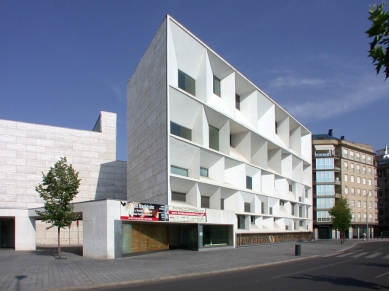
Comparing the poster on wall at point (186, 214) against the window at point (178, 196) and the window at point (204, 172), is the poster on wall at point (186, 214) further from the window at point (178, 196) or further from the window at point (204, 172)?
the window at point (204, 172)

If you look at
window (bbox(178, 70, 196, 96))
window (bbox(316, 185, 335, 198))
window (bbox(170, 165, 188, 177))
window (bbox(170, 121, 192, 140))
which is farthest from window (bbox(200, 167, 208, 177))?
window (bbox(316, 185, 335, 198))

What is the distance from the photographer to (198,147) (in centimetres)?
3180

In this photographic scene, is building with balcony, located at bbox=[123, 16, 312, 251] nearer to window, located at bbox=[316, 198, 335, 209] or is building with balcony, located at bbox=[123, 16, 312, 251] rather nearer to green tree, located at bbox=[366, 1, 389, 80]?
green tree, located at bbox=[366, 1, 389, 80]

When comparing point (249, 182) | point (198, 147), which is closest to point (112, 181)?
point (249, 182)

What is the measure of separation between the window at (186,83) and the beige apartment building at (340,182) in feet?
144

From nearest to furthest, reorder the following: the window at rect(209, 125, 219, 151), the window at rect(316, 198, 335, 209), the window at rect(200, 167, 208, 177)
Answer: the window at rect(200, 167, 208, 177)
the window at rect(209, 125, 219, 151)
the window at rect(316, 198, 335, 209)

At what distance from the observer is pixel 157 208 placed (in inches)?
1020

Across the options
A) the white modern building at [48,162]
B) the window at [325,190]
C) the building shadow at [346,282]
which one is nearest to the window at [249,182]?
the white modern building at [48,162]

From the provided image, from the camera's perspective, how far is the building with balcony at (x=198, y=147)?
30000mm

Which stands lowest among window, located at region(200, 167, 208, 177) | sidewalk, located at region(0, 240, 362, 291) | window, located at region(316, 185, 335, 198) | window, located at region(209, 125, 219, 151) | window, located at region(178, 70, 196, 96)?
sidewalk, located at region(0, 240, 362, 291)

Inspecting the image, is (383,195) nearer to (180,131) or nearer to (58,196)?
(180,131)

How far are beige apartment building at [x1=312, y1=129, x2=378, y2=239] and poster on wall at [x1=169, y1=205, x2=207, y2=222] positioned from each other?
4656 cm

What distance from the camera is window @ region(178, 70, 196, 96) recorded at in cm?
3344

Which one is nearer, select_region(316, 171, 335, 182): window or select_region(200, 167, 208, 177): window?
select_region(200, 167, 208, 177): window
